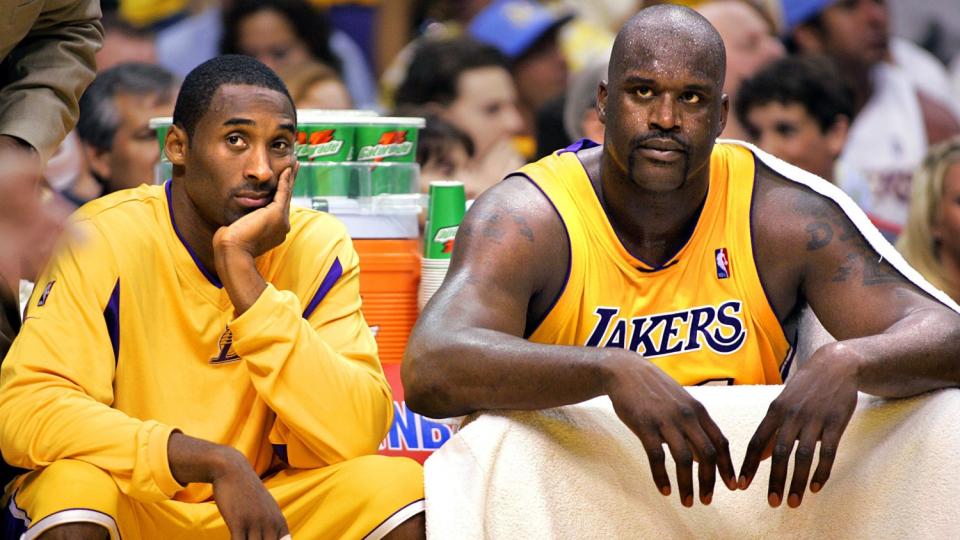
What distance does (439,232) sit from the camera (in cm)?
383

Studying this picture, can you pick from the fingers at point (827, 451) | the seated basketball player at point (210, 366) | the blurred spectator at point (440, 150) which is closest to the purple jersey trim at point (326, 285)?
the seated basketball player at point (210, 366)

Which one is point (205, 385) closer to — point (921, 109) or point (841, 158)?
point (841, 158)

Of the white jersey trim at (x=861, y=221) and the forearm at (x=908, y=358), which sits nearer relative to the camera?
the forearm at (x=908, y=358)

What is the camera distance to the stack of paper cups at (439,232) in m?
3.79

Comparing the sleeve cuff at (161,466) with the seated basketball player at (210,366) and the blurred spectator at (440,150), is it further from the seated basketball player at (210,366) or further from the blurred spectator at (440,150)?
the blurred spectator at (440,150)

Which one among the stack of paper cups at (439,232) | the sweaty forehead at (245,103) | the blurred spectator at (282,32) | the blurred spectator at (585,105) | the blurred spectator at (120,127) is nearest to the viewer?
the sweaty forehead at (245,103)

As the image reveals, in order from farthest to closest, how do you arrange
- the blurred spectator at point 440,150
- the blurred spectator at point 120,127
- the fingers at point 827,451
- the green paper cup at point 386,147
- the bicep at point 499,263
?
the blurred spectator at point 440,150, the blurred spectator at point 120,127, the green paper cup at point 386,147, the bicep at point 499,263, the fingers at point 827,451

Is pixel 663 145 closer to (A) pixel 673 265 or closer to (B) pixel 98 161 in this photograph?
(A) pixel 673 265

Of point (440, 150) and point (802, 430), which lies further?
point (440, 150)

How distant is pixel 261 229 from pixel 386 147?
121 cm

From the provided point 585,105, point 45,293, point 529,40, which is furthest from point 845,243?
point 529,40

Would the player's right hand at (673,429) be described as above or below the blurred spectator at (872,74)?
below

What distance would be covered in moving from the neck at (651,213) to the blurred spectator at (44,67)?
1194 millimetres

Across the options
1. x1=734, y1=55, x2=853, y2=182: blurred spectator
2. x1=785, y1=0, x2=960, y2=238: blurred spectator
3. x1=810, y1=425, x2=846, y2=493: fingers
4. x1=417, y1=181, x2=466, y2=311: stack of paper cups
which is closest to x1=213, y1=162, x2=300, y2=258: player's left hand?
x1=417, y1=181, x2=466, y2=311: stack of paper cups
